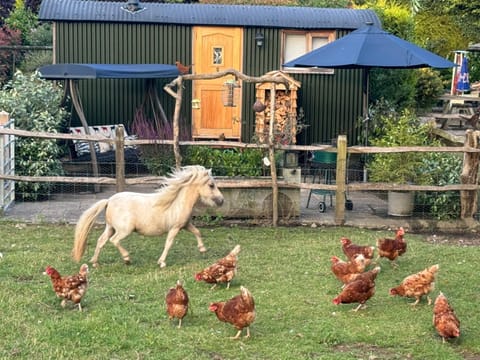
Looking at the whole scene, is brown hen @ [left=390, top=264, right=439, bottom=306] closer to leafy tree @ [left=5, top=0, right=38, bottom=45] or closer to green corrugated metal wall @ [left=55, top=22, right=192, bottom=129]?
green corrugated metal wall @ [left=55, top=22, right=192, bottom=129]

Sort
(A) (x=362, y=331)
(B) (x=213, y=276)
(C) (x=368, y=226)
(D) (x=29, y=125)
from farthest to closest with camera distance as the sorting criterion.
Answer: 1. (D) (x=29, y=125)
2. (C) (x=368, y=226)
3. (B) (x=213, y=276)
4. (A) (x=362, y=331)

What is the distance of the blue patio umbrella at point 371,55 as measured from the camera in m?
12.7

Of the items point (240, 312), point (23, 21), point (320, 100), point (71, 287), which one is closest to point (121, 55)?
point (320, 100)

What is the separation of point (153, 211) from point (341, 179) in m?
3.45

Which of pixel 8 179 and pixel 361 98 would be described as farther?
pixel 361 98

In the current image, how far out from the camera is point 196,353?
20.5 ft

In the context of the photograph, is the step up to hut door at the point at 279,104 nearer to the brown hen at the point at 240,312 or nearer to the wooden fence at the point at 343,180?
the wooden fence at the point at 343,180

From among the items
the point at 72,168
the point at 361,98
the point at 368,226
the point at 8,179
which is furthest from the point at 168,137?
the point at 361,98

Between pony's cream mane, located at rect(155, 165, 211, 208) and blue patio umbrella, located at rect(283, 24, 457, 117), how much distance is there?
14.1 ft

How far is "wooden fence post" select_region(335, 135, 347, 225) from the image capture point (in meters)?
11.5

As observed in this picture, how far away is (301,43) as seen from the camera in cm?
1673

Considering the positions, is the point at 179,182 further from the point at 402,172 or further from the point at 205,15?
the point at 205,15

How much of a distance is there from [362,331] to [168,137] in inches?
292

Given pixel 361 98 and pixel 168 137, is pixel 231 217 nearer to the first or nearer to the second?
pixel 168 137
